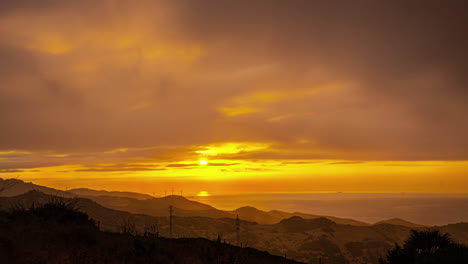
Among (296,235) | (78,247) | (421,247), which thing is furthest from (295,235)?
(78,247)

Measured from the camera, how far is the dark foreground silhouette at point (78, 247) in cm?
1079

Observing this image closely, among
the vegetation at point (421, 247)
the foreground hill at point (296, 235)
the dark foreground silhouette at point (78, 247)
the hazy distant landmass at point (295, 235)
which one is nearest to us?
the dark foreground silhouette at point (78, 247)

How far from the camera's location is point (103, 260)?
10.9 meters

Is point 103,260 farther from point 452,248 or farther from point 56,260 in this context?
point 452,248

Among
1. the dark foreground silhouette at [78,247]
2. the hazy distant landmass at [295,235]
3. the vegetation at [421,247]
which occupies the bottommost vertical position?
the hazy distant landmass at [295,235]

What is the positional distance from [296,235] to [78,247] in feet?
569

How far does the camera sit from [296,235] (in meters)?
174

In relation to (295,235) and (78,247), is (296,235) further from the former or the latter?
(78,247)

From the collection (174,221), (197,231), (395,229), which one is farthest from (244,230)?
(395,229)

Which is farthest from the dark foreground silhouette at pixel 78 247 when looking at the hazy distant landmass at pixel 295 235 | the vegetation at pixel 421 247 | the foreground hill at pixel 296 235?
the hazy distant landmass at pixel 295 235

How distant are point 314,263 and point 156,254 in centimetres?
12907

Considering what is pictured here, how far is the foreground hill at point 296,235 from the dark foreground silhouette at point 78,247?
414ft

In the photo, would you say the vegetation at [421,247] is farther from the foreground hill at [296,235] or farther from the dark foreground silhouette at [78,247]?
the foreground hill at [296,235]

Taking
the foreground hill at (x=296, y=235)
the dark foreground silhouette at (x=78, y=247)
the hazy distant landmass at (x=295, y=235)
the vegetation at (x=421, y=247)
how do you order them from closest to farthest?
the dark foreground silhouette at (x=78, y=247) → the vegetation at (x=421, y=247) → the foreground hill at (x=296, y=235) → the hazy distant landmass at (x=295, y=235)
